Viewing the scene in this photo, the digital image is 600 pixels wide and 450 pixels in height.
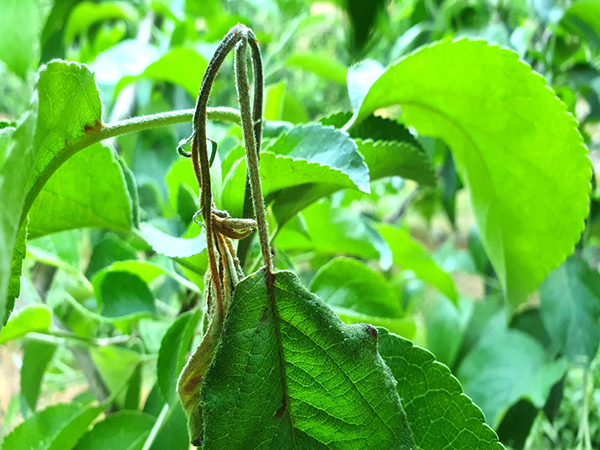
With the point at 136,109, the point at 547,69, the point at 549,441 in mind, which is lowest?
the point at 549,441

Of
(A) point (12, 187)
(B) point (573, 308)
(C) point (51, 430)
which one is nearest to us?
(A) point (12, 187)

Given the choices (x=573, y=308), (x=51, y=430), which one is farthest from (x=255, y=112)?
(x=573, y=308)

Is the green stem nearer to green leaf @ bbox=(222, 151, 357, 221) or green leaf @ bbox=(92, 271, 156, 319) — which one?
green leaf @ bbox=(222, 151, 357, 221)

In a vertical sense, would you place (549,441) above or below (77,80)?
below

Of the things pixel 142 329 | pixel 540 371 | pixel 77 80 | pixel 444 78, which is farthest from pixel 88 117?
pixel 540 371

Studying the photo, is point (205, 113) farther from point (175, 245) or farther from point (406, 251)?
point (406, 251)

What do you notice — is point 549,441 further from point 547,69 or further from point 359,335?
point 359,335

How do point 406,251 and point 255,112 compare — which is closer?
point 255,112
